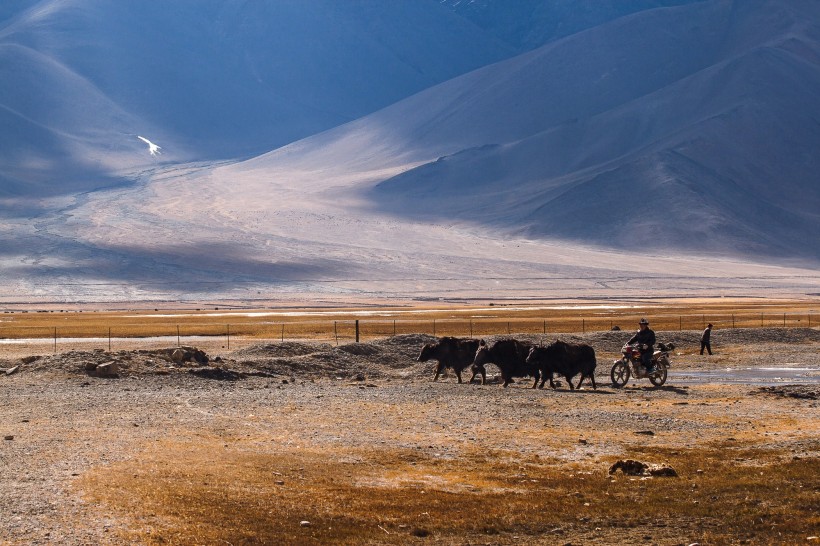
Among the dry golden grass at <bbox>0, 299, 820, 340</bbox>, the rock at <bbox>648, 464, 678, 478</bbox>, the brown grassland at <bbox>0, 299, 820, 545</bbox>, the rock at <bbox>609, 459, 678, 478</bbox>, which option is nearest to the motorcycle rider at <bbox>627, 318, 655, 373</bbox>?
the brown grassland at <bbox>0, 299, 820, 545</bbox>

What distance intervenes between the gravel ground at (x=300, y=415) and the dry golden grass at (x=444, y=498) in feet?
1.94

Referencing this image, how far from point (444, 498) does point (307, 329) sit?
42.2 metres

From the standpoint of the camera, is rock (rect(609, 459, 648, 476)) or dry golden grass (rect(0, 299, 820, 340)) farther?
dry golden grass (rect(0, 299, 820, 340))

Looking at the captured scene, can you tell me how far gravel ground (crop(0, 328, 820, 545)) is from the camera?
1468cm

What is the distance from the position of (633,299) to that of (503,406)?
8814 cm

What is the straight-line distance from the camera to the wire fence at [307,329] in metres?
45.8

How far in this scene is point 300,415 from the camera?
21.3 meters

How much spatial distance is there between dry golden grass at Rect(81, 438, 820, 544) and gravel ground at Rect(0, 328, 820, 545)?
0.59 meters

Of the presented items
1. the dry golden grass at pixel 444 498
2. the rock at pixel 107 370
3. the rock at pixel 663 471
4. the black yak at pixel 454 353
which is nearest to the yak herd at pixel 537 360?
the black yak at pixel 454 353

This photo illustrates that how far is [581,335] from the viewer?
141ft

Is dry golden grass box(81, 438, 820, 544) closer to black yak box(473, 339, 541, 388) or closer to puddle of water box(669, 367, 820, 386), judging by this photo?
black yak box(473, 339, 541, 388)

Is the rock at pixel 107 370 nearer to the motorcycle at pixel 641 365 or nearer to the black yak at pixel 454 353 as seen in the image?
the black yak at pixel 454 353

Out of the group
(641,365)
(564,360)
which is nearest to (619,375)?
(641,365)

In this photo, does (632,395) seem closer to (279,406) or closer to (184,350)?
(279,406)
